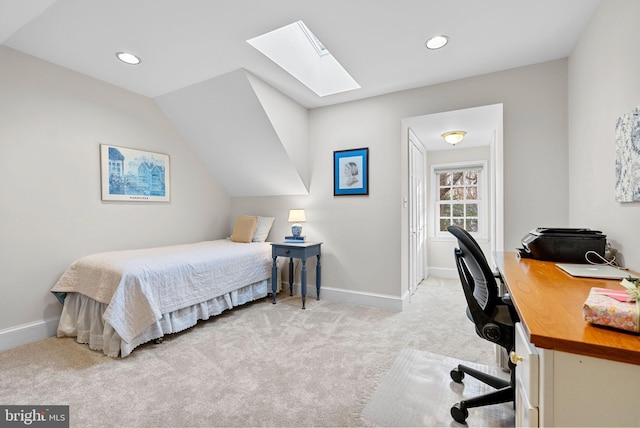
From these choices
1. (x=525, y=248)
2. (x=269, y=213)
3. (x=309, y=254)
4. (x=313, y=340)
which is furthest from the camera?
(x=269, y=213)

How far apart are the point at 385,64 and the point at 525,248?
1.88 metres

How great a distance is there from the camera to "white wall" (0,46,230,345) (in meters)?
2.37

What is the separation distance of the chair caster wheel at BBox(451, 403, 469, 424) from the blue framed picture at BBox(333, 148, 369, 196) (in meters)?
2.27

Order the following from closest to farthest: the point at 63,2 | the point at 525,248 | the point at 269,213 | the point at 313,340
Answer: the point at 63,2 → the point at 525,248 → the point at 313,340 → the point at 269,213

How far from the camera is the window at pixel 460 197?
461 centimetres

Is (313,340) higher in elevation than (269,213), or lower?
lower

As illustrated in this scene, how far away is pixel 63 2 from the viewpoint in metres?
1.83

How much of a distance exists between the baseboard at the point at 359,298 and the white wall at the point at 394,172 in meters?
0.01

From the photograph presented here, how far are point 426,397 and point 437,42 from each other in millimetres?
2503

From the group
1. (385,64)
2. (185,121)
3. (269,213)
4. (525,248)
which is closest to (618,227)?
(525,248)

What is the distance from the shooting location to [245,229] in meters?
3.89

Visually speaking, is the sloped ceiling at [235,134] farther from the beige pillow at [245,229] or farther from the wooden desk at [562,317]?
the wooden desk at [562,317]

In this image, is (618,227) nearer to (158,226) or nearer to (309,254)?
(309,254)

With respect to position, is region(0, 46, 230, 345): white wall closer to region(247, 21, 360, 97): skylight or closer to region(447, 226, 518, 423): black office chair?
region(247, 21, 360, 97): skylight
